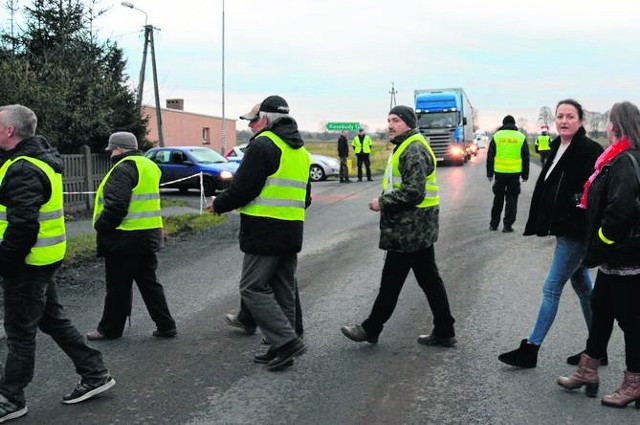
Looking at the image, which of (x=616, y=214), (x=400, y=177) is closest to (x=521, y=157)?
(x=400, y=177)

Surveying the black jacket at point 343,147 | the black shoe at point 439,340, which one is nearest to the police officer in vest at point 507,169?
the black shoe at point 439,340

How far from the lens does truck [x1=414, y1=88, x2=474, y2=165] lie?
32688 millimetres

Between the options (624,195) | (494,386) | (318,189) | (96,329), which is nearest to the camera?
(624,195)

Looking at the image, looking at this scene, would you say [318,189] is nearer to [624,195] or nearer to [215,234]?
[215,234]

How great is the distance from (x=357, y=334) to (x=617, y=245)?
2.28 meters

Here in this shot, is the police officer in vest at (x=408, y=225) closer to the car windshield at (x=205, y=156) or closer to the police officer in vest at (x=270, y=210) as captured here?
the police officer in vest at (x=270, y=210)

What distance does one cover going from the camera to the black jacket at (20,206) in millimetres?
4164

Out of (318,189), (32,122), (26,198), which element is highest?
(32,122)

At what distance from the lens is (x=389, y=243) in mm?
5543

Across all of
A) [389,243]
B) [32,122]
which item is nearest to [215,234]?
[389,243]

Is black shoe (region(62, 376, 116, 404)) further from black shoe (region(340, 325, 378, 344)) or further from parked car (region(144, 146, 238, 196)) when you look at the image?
parked car (region(144, 146, 238, 196))

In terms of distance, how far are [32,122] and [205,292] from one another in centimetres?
381

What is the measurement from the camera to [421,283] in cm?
575

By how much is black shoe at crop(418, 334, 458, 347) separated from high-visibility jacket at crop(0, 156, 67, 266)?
292 centimetres
